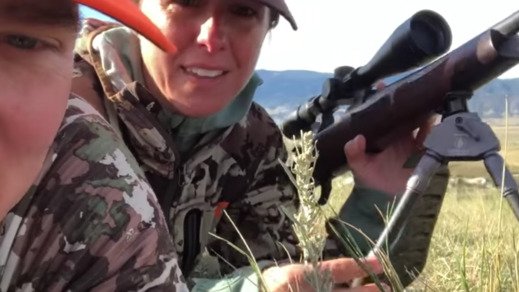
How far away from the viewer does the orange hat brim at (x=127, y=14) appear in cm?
128

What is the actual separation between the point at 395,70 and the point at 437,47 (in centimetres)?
24

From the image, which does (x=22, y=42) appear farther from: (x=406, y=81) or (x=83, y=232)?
(x=406, y=81)

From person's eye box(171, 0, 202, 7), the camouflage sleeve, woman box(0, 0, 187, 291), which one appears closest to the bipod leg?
the camouflage sleeve

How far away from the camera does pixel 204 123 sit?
275 cm

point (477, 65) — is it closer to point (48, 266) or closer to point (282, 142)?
point (282, 142)

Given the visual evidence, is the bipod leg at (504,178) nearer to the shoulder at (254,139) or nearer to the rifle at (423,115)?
the rifle at (423,115)

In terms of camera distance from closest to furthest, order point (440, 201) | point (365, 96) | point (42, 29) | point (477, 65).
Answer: point (42, 29) → point (477, 65) → point (440, 201) → point (365, 96)

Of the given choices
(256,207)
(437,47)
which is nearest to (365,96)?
(437,47)

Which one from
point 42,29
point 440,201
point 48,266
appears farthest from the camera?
point 440,201

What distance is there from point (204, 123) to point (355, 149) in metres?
0.86

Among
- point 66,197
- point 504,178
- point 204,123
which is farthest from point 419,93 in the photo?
point 66,197

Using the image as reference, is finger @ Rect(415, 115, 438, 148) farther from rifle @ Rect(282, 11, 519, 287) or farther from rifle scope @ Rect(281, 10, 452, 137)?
rifle scope @ Rect(281, 10, 452, 137)

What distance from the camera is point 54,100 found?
144 cm

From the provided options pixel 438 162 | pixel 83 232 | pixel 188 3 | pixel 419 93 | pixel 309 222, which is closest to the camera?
pixel 309 222
